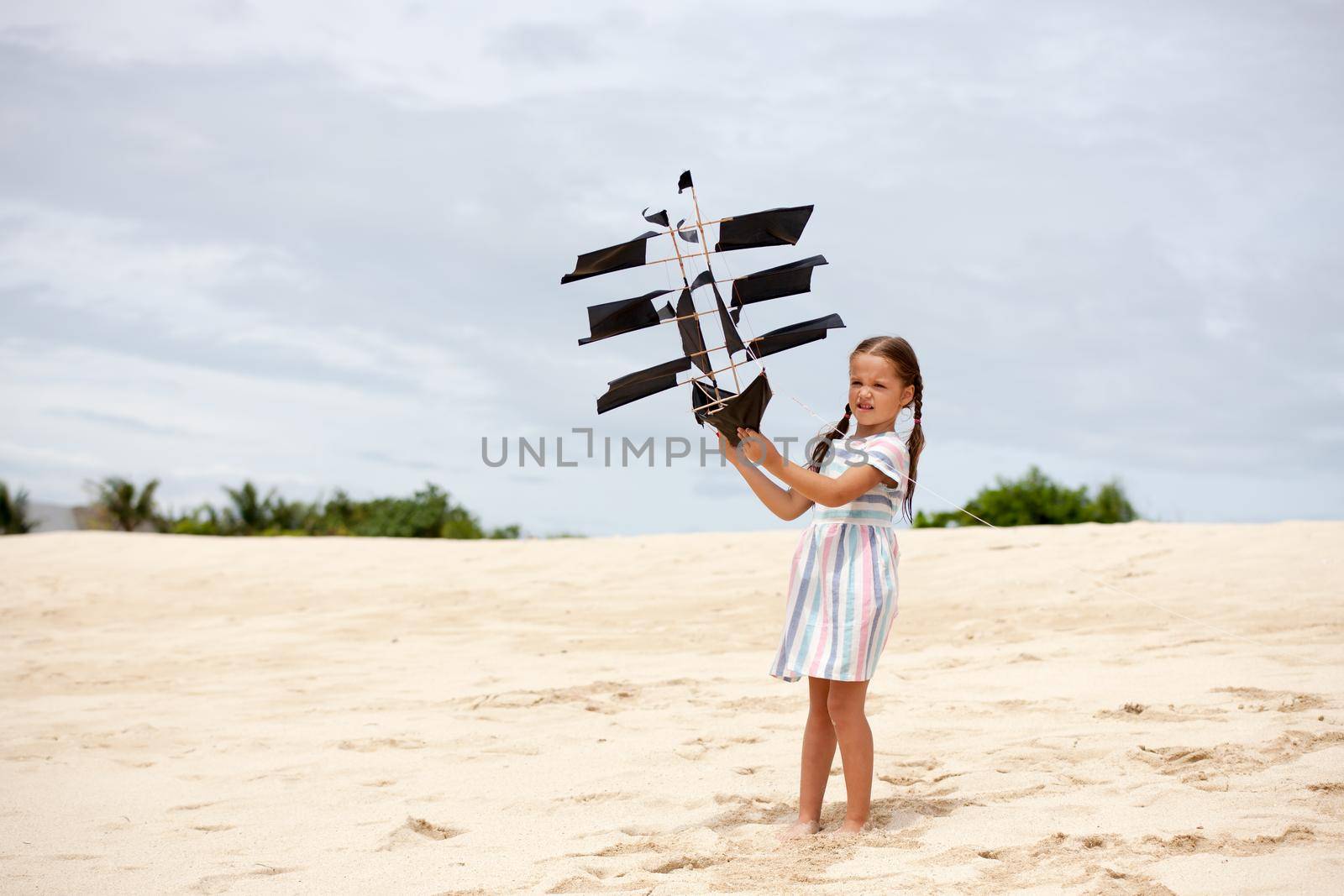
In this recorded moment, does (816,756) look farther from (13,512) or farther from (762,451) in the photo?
(13,512)

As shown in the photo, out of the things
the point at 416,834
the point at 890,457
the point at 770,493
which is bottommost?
the point at 416,834

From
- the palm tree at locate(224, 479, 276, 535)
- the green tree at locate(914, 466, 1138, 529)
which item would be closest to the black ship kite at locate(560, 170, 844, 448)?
the green tree at locate(914, 466, 1138, 529)

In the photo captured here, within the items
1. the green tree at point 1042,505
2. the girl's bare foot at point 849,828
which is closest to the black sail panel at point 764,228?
the girl's bare foot at point 849,828

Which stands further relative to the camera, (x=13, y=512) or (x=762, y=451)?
(x=13, y=512)

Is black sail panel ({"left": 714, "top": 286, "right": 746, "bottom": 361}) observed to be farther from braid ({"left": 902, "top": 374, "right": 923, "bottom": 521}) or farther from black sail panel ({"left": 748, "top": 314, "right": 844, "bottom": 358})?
braid ({"left": 902, "top": 374, "right": 923, "bottom": 521})

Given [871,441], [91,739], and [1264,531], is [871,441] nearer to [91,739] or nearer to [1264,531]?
[91,739]

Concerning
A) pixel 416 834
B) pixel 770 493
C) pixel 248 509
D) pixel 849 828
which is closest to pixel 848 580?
pixel 770 493

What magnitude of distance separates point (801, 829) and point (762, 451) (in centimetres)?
115

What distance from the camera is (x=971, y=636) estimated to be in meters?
7.12

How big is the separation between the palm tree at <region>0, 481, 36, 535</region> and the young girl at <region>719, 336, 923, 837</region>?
2777 centimetres

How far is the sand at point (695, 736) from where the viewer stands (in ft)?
9.71

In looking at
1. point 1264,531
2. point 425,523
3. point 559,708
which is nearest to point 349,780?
point 559,708

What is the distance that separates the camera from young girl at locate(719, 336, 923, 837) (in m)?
3.15

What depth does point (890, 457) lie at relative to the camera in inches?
127
